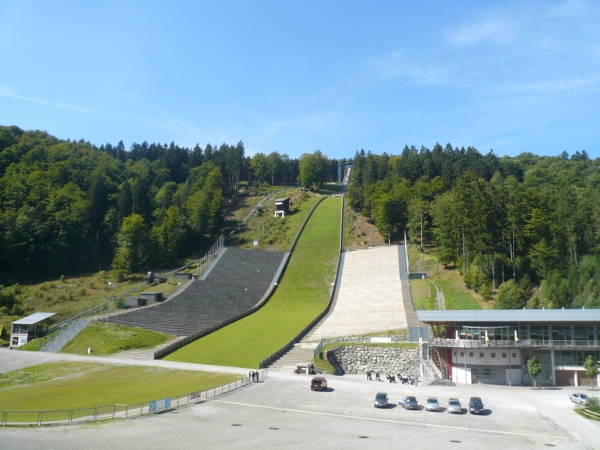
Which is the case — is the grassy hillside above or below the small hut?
above

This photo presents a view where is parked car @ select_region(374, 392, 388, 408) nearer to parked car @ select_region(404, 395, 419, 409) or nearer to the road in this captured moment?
the road

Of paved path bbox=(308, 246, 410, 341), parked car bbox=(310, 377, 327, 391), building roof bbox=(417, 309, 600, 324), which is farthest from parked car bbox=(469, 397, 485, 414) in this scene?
paved path bbox=(308, 246, 410, 341)

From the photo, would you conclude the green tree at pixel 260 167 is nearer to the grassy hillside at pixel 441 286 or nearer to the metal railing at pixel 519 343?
the grassy hillside at pixel 441 286

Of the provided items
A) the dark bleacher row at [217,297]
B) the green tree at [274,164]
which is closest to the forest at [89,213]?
the dark bleacher row at [217,297]

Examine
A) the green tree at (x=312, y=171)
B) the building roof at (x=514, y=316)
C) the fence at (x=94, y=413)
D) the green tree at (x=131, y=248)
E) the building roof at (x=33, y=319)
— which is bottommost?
the fence at (x=94, y=413)

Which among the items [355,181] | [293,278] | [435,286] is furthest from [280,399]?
[355,181]

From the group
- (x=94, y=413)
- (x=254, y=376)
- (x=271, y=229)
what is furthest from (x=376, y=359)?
(x=271, y=229)
